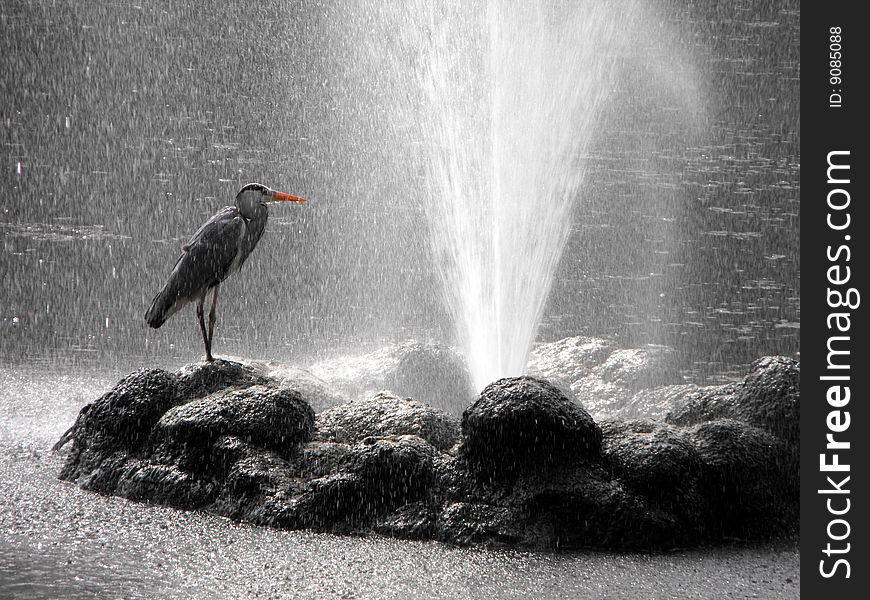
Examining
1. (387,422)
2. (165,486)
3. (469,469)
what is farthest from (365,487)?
(165,486)

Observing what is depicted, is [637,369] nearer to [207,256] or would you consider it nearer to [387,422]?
[387,422]

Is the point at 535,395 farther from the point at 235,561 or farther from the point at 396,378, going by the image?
the point at 396,378

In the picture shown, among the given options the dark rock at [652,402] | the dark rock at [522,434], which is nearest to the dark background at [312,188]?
the dark rock at [652,402]

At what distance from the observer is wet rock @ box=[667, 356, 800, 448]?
5.29 metres

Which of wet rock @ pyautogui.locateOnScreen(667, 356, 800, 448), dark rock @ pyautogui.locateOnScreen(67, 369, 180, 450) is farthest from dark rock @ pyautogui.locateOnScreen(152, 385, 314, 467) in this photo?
wet rock @ pyautogui.locateOnScreen(667, 356, 800, 448)

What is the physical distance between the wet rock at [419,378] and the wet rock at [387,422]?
175cm

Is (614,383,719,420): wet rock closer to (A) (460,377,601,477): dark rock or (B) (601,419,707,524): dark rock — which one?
(B) (601,419,707,524): dark rock

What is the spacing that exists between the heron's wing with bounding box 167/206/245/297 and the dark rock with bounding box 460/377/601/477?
2.21 meters

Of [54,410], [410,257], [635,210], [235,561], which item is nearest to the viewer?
[235,561]

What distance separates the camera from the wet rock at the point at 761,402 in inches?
208

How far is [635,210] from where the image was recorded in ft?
62.3

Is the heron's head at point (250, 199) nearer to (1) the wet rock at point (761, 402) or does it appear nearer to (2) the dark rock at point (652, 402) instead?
(1) the wet rock at point (761, 402)
